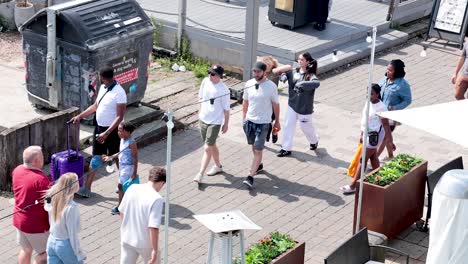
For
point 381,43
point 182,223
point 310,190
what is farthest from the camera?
point 381,43

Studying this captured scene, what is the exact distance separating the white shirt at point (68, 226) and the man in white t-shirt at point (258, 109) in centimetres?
369

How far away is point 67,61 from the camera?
46.6 feet

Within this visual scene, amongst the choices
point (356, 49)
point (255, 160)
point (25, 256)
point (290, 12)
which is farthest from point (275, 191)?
point (290, 12)

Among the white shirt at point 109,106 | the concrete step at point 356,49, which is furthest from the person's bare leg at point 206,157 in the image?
the concrete step at point 356,49

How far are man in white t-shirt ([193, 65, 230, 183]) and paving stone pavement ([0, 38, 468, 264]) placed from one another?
51 centimetres

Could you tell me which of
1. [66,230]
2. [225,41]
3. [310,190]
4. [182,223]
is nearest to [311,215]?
[310,190]

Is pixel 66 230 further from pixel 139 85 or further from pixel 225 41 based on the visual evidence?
pixel 225 41

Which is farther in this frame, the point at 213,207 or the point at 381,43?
the point at 381,43

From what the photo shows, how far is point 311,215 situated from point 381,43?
21.9 ft

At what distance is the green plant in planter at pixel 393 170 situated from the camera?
1145 cm

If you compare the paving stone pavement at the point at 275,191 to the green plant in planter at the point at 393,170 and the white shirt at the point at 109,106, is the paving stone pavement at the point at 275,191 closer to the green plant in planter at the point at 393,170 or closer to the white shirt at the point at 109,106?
the green plant in planter at the point at 393,170

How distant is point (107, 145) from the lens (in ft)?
40.8

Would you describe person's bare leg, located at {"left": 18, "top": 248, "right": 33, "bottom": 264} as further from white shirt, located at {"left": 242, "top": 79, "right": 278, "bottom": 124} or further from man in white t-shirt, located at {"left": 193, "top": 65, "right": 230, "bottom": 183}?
white shirt, located at {"left": 242, "top": 79, "right": 278, "bottom": 124}

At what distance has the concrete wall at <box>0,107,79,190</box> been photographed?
12.5m
